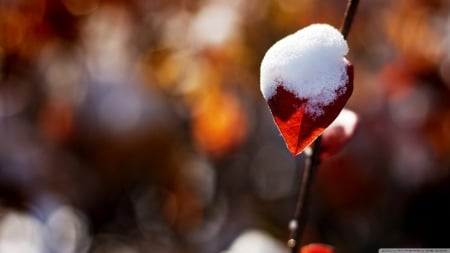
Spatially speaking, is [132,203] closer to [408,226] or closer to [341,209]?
[341,209]

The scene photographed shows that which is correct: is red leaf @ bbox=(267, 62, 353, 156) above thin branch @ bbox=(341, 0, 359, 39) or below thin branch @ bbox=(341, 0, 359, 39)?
below

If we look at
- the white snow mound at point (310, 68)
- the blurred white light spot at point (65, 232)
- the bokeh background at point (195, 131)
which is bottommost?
the blurred white light spot at point (65, 232)

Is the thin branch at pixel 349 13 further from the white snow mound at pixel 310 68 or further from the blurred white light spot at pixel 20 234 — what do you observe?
the blurred white light spot at pixel 20 234

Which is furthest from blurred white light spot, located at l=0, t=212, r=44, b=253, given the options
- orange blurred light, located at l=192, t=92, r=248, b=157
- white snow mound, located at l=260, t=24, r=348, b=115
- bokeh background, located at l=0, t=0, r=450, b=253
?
white snow mound, located at l=260, t=24, r=348, b=115

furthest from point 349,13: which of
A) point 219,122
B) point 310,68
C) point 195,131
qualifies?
point 195,131

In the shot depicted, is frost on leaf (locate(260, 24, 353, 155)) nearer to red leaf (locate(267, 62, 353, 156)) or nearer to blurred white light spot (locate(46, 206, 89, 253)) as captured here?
red leaf (locate(267, 62, 353, 156))

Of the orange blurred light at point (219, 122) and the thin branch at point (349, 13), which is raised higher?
the thin branch at point (349, 13)

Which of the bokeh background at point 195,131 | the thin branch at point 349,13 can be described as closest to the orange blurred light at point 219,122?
the bokeh background at point 195,131
